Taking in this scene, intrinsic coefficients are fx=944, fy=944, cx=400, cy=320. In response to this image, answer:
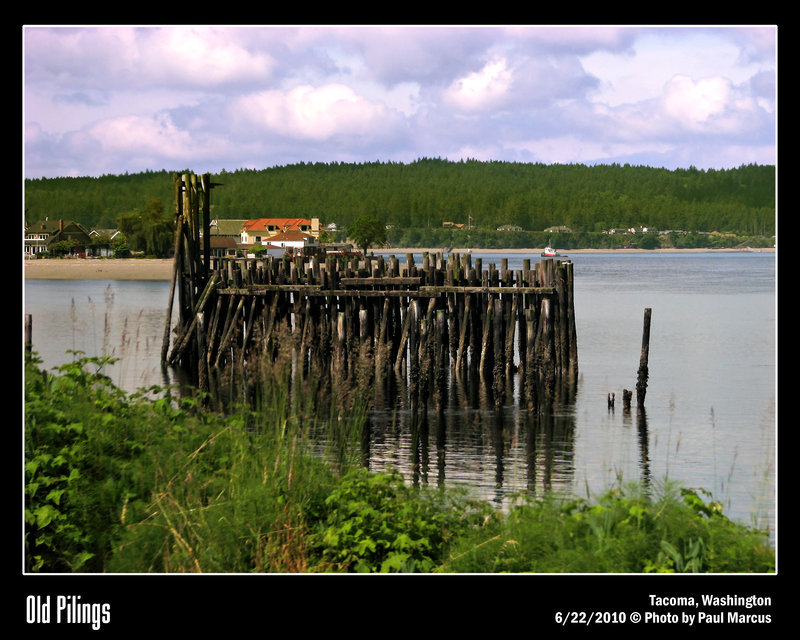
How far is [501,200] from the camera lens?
189875 mm

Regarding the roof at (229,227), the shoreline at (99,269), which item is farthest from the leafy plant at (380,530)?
the roof at (229,227)

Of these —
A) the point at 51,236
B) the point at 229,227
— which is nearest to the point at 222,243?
the point at 51,236

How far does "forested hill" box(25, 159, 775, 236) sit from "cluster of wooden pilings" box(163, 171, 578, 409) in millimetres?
135538

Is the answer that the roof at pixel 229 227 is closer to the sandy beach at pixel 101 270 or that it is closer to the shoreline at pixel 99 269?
the shoreline at pixel 99 269

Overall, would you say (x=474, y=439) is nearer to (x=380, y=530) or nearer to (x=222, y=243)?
(x=380, y=530)

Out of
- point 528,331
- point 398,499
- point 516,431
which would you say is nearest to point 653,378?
point 528,331

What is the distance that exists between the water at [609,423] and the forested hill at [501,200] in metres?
126

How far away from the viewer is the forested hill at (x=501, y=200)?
155500 millimetres

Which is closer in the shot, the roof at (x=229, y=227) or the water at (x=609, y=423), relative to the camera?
the water at (x=609, y=423)

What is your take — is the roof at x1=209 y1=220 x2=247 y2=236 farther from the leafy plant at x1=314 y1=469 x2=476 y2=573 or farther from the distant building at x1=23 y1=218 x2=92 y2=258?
the leafy plant at x1=314 y1=469 x2=476 y2=573
